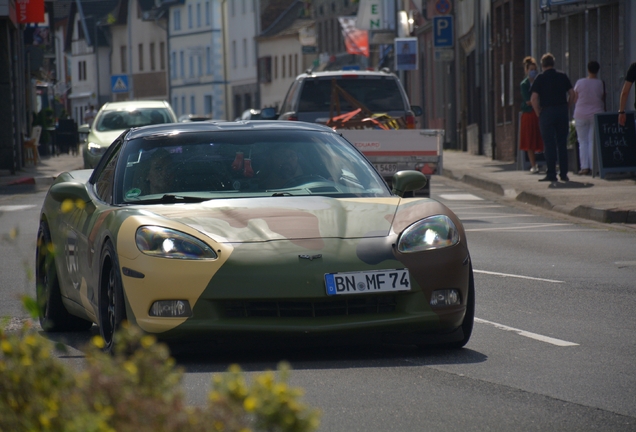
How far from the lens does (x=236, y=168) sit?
7629mm

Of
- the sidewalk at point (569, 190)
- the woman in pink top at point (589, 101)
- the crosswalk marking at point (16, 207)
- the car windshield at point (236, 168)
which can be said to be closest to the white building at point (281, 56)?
the sidewalk at point (569, 190)

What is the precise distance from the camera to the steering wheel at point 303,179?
7633mm

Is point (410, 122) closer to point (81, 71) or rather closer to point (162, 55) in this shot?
point (162, 55)

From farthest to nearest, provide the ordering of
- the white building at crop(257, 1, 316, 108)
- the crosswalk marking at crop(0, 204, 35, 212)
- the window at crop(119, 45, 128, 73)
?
the window at crop(119, 45, 128, 73), the white building at crop(257, 1, 316, 108), the crosswalk marking at crop(0, 204, 35, 212)

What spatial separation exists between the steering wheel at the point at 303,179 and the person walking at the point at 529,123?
17260mm

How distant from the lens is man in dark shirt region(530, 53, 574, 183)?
69.3 feet

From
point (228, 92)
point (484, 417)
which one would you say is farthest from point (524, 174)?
point (228, 92)

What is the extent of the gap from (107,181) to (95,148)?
60.5 feet

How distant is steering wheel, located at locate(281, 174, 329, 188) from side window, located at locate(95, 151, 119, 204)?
39.2 inches

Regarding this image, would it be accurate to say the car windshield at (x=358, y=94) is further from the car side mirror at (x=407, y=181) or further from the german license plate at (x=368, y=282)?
the german license plate at (x=368, y=282)

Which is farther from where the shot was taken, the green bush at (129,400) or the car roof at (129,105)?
the car roof at (129,105)

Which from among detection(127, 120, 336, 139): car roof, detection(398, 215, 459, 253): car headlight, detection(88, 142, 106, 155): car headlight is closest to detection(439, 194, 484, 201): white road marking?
detection(88, 142, 106, 155): car headlight

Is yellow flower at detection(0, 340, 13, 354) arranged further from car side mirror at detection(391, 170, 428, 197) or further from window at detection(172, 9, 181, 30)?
window at detection(172, 9, 181, 30)

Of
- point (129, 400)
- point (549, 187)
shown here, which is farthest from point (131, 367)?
point (549, 187)
